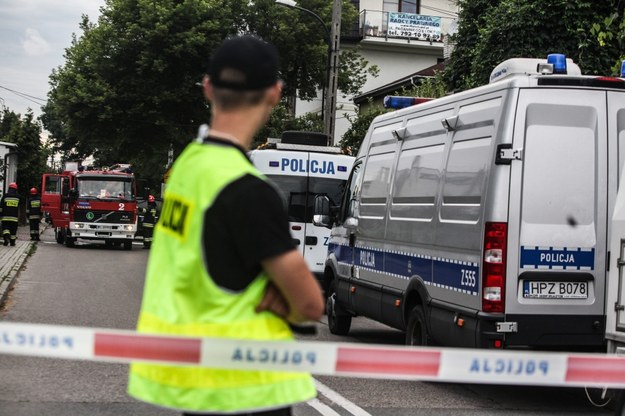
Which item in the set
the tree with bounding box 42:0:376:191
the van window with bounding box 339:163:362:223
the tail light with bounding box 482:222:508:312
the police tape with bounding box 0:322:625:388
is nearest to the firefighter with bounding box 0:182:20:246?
the tree with bounding box 42:0:376:191

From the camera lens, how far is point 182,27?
42.4 meters

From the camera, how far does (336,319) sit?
13.5m

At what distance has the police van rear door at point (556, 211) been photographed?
Answer: 27.2 ft

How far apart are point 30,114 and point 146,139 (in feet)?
37.8

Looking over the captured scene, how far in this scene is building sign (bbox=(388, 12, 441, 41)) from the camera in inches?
2131

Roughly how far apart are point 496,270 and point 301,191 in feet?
26.7

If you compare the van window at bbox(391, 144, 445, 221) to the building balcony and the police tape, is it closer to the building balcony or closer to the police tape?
the police tape

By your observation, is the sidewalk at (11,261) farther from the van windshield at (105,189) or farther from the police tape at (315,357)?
the police tape at (315,357)

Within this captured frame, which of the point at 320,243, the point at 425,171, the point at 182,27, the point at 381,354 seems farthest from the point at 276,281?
the point at 182,27

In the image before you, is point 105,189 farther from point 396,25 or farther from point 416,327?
point 416,327

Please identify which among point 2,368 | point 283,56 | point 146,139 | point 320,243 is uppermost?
point 283,56

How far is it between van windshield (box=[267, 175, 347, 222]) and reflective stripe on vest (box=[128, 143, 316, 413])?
13.1 m

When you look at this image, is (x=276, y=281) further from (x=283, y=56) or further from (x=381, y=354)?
(x=283, y=56)

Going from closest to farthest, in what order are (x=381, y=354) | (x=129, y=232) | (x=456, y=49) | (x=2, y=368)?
Answer: (x=381, y=354) < (x=2, y=368) < (x=456, y=49) < (x=129, y=232)
